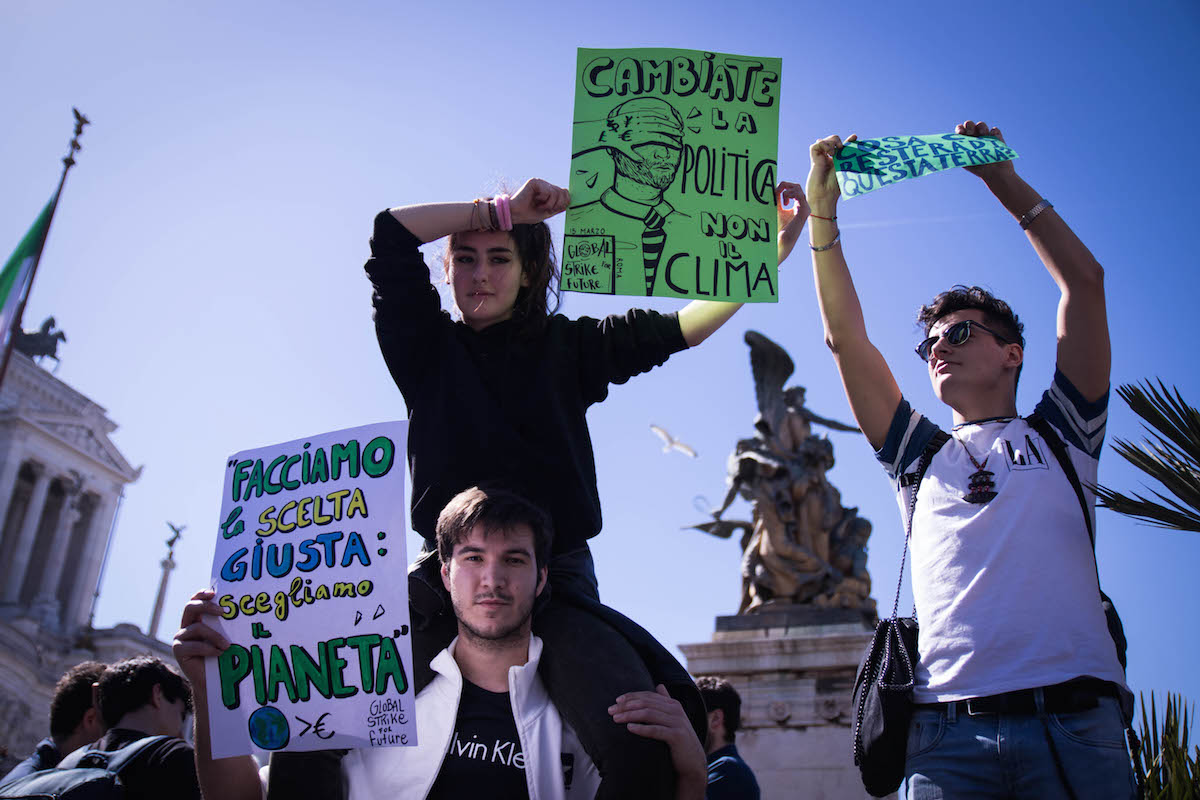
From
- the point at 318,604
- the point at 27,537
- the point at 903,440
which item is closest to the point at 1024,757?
the point at 903,440

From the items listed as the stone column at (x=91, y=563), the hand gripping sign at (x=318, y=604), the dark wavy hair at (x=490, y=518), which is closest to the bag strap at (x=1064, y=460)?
the dark wavy hair at (x=490, y=518)

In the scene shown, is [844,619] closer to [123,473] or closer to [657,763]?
[657,763]

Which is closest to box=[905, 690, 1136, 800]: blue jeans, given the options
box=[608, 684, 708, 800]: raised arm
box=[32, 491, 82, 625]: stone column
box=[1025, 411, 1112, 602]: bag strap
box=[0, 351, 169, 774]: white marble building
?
box=[1025, 411, 1112, 602]: bag strap

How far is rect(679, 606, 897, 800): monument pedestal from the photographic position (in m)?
8.94

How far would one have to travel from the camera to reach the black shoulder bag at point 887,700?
292 cm

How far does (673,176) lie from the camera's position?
148 inches

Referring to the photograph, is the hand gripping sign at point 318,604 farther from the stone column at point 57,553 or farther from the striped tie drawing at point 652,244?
the stone column at point 57,553

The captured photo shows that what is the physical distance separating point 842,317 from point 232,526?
1.92 metres

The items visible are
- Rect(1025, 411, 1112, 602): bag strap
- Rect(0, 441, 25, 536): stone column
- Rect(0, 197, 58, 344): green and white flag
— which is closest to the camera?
Rect(1025, 411, 1112, 602): bag strap

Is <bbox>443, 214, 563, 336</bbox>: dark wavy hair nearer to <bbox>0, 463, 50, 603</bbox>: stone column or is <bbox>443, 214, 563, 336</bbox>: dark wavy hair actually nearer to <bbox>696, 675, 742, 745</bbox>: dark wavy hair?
<bbox>696, 675, 742, 745</bbox>: dark wavy hair

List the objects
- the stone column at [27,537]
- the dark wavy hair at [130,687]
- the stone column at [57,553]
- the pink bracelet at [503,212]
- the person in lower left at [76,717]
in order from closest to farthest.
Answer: the pink bracelet at [503,212], the dark wavy hair at [130,687], the person in lower left at [76,717], the stone column at [27,537], the stone column at [57,553]

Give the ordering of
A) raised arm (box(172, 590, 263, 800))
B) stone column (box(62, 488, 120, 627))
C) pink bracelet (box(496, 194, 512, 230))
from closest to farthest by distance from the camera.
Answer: raised arm (box(172, 590, 263, 800)), pink bracelet (box(496, 194, 512, 230)), stone column (box(62, 488, 120, 627))

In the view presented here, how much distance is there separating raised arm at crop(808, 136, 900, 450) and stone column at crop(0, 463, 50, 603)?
1978 inches

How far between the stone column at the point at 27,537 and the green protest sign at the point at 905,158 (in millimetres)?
50278
